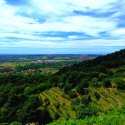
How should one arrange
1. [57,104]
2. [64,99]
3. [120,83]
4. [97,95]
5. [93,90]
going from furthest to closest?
[120,83]
[93,90]
[64,99]
[97,95]
[57,104]

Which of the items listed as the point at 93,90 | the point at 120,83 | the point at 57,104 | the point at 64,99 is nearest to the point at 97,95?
the point at 93,90

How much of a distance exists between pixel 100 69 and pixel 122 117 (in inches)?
5229

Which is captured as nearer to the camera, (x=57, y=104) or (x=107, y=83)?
(x=57, y=104)

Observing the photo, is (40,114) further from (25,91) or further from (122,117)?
(122,117)

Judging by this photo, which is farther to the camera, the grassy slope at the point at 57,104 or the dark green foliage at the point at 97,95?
the dark green foliage at the point at 97,95

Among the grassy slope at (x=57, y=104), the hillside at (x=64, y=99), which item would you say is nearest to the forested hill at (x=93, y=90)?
the hillside at (x=64, y=99)

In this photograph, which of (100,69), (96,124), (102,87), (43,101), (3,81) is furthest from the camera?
(3,81)

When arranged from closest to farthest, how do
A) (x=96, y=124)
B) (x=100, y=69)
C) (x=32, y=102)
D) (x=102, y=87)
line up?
(x=96, y=124) < (x=32, y=102) < (x=102, y=87) < (x=100, y=69)

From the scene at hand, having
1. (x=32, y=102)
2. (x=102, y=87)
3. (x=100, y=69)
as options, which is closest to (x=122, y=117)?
(x=32, y=102)

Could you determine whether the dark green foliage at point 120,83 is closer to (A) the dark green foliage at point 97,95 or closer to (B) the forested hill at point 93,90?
(B) the forested hill at point 93,90

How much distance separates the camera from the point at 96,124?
109 ft

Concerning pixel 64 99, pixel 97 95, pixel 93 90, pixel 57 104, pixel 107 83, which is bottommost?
pixel 57 104

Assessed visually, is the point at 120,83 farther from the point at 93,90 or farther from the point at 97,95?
the point at 97,95

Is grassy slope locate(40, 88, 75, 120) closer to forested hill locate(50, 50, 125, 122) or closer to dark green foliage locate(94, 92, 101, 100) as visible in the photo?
forested hill locate(50, 50, 125, 122)
